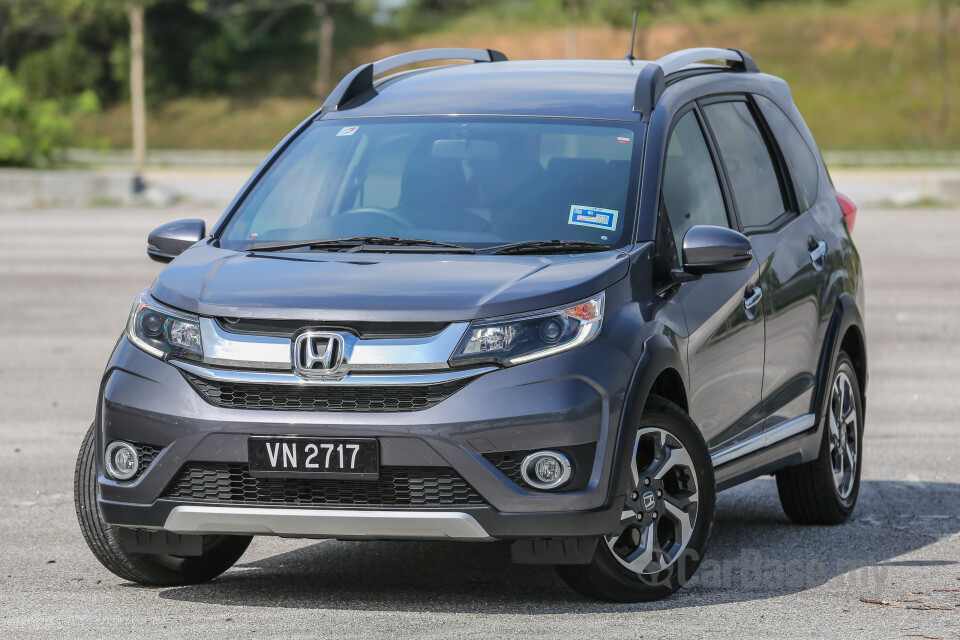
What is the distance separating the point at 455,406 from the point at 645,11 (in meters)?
48.2

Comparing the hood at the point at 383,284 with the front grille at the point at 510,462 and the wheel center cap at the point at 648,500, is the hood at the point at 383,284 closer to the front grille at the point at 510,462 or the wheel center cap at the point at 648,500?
the front grille at the point at 510,462

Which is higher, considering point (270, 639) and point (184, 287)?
point (184, 287)

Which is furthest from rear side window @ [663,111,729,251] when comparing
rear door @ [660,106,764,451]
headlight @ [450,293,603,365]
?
headlight @ [450,293,603,365]

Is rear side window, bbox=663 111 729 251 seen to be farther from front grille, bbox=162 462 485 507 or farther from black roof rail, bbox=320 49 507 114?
front grille, bbox=162 462 485 507

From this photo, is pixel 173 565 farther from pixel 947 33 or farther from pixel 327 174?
pixel 947 33

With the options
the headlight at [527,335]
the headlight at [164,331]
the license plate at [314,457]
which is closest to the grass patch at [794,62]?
the headlight at [527,335]

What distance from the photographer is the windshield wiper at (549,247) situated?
18.3ft

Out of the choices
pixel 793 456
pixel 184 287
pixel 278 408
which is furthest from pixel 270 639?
pixel 793 456

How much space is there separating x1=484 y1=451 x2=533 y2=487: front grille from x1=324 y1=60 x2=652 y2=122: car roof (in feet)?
5.44

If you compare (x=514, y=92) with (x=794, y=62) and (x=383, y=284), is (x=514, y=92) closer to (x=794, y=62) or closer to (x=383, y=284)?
(x=383, y=284)

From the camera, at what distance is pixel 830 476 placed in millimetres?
7082

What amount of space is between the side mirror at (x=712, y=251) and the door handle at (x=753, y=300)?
0.55 meters

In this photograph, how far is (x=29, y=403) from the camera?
10.4 metres

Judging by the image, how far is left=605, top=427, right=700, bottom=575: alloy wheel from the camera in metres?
5.34
